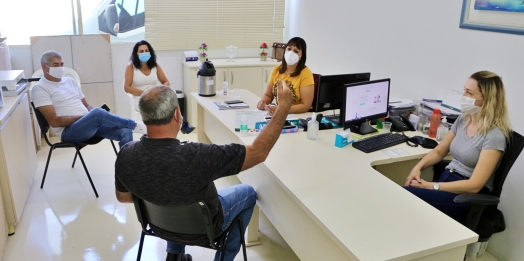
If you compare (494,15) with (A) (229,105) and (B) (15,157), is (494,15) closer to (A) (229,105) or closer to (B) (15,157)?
(A) (229,105)

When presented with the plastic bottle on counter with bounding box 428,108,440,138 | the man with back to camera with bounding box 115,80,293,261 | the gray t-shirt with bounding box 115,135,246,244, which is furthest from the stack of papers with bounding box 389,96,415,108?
the gray t-shirt with bounding box 115,135,246,244

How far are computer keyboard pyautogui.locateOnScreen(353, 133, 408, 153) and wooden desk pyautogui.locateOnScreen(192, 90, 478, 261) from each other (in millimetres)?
57

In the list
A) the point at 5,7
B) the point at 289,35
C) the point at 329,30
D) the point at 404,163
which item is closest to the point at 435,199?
the point at 404,163

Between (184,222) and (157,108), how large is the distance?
54 centimetres

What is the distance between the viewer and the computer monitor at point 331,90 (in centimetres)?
306

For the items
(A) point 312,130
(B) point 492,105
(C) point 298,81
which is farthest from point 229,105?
(B) point 492,105

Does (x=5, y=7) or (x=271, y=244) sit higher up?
(x=5, y=7)

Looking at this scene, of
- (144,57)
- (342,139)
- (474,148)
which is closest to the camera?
(474,148)

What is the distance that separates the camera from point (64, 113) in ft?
11.5

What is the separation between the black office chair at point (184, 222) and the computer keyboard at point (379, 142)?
38.1 inches

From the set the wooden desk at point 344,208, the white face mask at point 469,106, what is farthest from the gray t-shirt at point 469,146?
the wooden desk at point 344,208

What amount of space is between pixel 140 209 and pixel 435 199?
158cm

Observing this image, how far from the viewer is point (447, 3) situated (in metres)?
3.13

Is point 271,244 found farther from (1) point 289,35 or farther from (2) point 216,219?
(1) point 289,35
